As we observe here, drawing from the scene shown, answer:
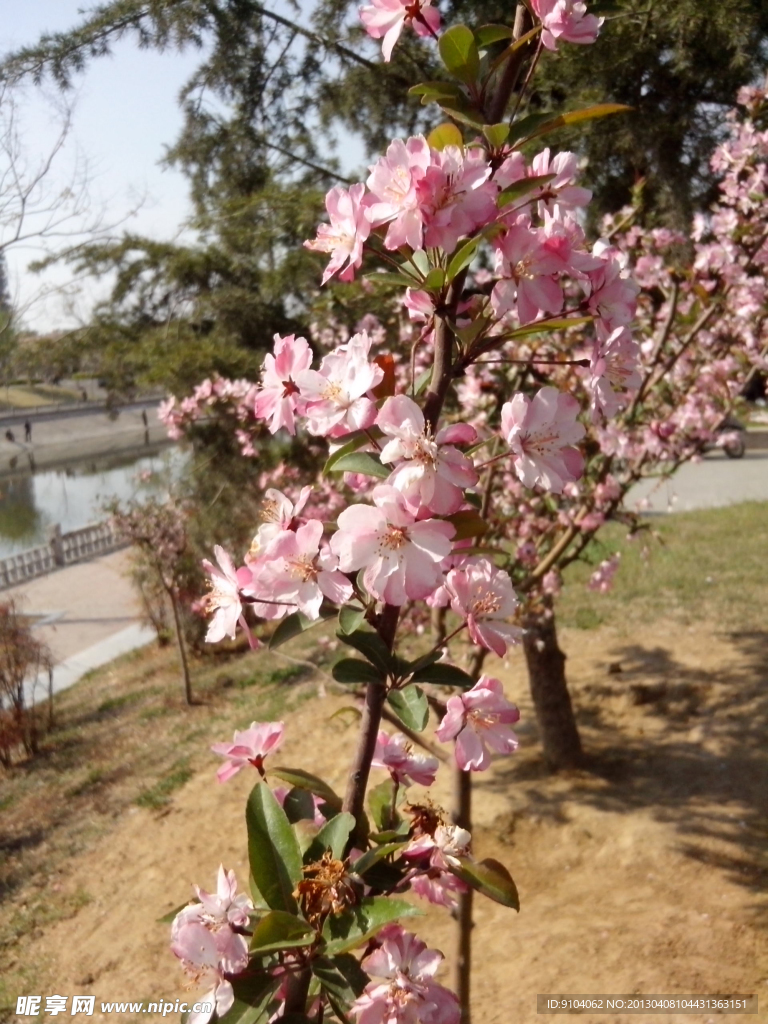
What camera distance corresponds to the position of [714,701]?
3896mm

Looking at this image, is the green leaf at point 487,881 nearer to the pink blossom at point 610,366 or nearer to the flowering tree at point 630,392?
the pink blossom at point 610,366

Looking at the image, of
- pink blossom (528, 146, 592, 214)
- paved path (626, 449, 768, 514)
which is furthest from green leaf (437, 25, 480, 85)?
paved path (626, 449, 768, 514)

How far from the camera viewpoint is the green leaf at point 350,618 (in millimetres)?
816

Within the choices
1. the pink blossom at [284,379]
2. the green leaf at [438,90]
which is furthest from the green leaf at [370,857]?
the green leaf at [438,90]

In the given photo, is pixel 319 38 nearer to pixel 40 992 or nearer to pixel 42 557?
pixel 40 992

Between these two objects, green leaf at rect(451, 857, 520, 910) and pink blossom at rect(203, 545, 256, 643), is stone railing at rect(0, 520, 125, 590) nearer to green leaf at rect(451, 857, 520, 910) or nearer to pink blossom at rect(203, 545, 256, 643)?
pink blossom at rect(203, 545, 256, 643)

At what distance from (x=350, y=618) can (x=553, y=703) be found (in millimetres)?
2886

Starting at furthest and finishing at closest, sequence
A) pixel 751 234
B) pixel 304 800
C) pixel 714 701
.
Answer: pixel 714 701
pixel 751 234
pixel 304 800

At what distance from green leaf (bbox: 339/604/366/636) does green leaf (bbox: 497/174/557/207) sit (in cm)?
41

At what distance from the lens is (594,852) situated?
3025 mm

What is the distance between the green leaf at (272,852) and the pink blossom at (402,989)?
0.10 metres

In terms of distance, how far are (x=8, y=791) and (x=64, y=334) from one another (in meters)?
2.90

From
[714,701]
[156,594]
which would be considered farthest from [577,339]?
[156,594]

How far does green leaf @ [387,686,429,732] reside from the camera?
84 centimetres
